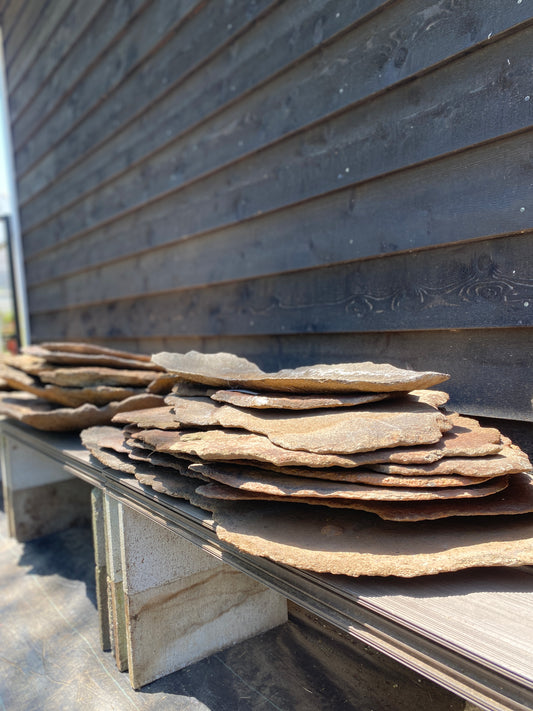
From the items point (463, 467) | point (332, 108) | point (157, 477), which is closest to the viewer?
point (463, 467)

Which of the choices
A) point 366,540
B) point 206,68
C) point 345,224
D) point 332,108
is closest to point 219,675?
point 366,540

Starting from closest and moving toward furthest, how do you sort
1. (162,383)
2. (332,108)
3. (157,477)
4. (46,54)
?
(157,477), (332,108), (162,383), (46,54)

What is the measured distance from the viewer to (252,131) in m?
2.19

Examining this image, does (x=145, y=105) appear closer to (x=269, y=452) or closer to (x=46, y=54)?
(x=46, y=54)

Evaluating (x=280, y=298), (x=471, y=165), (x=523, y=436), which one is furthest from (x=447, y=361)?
(x=280, y=298)

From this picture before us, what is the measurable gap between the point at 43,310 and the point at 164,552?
3757mm

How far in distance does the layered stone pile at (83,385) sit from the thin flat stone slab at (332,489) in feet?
3.24

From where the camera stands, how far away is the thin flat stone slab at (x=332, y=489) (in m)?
0.95

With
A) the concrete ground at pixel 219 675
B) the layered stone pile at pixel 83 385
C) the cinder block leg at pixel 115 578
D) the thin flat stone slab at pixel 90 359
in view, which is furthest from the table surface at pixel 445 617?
the thin flat stone slab at pixel 90 359

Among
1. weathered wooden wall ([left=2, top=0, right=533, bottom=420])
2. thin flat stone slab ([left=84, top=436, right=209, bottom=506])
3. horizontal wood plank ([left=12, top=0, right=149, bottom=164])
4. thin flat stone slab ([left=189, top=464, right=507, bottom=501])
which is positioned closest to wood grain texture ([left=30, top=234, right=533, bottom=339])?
weathered wooden wall ([left=2, top=0, right=533, bottom=420])

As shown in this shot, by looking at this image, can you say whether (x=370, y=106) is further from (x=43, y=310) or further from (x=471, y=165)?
(x=43, y=310)

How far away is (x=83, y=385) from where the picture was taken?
88.4 inches

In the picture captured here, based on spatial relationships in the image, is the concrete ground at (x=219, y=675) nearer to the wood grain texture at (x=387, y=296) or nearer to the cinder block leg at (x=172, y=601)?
the cinder block leg at (x=172, y=601)

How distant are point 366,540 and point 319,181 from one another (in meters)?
1.32
